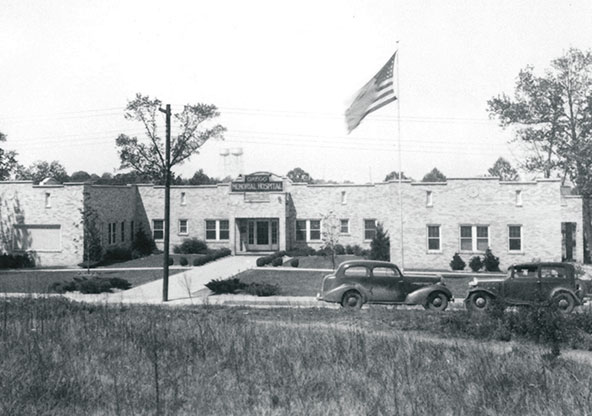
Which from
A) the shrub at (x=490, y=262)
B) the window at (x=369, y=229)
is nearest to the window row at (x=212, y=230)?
the window at (x=369, y=229)

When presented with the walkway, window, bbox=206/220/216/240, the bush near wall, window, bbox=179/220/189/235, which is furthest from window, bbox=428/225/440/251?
the bush near wall

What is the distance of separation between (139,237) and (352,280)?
27.0 metres

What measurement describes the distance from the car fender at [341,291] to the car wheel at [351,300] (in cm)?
12

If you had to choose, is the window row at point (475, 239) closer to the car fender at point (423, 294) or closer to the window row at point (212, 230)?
the car fender at point (423, 294)

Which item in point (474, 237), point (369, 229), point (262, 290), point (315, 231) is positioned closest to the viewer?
point (262, 290)

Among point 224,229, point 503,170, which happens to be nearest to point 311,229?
point 224,229

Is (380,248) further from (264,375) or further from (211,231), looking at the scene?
(264,375)

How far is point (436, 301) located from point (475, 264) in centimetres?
1324

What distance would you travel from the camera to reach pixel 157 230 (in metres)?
43.4

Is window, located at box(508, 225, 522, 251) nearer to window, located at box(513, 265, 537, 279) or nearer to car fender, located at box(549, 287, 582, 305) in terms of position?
window, located at box(513, 265, 537, 279)

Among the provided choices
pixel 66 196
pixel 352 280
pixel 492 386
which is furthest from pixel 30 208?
pixel 492 386

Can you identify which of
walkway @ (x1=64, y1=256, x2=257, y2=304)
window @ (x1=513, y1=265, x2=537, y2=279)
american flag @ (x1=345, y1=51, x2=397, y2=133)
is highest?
american flag @ (x1=345, y1=51, x2=397, y2=133)

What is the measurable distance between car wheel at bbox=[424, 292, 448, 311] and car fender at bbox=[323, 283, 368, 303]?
2000 mm

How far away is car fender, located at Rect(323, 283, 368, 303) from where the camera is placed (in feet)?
59.9
